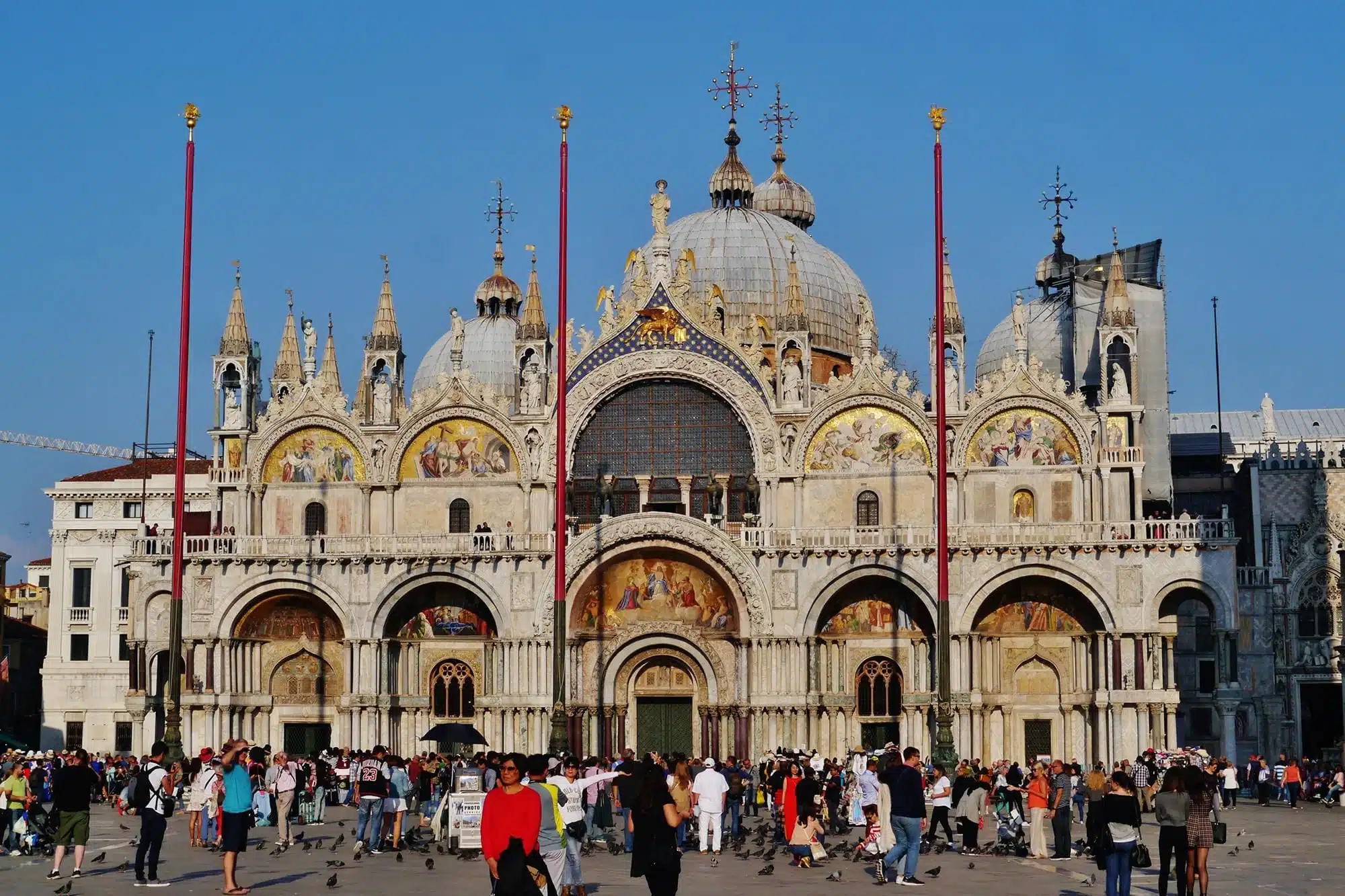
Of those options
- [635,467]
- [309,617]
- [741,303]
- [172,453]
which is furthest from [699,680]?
[172,453]

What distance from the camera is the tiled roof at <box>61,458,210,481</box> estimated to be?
→ 82.2 meters

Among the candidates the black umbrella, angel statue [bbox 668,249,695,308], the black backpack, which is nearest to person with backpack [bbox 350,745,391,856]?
the black backpack

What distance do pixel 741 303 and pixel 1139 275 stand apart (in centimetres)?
1418

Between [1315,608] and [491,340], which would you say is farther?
[491,340]

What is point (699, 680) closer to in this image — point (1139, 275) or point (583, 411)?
point (583, 411)

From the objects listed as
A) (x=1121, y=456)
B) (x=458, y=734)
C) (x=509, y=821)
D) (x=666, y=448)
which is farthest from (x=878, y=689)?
(x=509, y=821)

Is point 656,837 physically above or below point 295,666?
below

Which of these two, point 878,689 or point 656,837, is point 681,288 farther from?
point 656,837

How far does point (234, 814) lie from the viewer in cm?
2703

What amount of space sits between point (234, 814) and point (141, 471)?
58991 millimetres

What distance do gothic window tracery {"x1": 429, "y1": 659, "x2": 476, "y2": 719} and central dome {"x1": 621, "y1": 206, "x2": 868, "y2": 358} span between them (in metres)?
16.0

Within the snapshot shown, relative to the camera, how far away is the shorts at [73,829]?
2838 cm

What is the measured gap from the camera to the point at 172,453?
3686 inches

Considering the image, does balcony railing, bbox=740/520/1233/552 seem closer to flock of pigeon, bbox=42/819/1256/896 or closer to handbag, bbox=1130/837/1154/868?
flock of pigeon, bbox=42/819/1256/896
